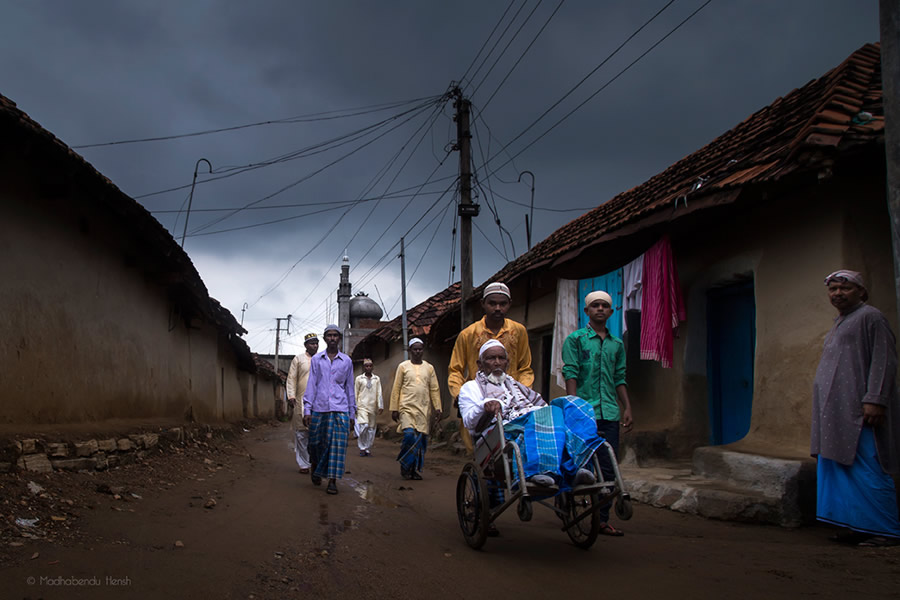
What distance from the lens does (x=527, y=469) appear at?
13.2 feet

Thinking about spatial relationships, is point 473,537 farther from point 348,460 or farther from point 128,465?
point 348,460

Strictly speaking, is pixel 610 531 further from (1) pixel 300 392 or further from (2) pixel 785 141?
(1) pixel 300 392

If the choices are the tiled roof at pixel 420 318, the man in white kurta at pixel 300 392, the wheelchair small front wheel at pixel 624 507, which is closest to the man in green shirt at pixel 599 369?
the wheelchair small front wheel at pixel 624 507

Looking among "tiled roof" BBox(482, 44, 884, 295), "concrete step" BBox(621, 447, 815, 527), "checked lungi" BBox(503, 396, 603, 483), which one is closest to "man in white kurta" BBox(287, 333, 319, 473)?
"tiled roof" BBox(482, 44, 884, 295)

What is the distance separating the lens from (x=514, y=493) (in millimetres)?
4008

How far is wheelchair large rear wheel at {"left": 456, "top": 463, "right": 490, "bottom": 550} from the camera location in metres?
4.30

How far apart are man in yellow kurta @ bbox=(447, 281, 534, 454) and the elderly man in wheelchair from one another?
494 millimetres

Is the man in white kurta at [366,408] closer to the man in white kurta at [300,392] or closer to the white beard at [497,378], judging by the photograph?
the man in white kurta at [300,392]

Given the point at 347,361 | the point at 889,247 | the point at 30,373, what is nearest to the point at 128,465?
the point at 30,373

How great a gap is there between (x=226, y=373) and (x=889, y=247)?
16.8 m

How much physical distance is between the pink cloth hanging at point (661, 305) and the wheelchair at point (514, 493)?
126 inches

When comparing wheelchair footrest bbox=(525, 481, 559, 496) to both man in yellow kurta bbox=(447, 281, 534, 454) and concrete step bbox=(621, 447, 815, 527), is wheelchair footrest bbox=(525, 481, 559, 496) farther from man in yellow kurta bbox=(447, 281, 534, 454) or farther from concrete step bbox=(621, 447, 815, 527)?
concrete step bbox=(621, 447, 815, 527)

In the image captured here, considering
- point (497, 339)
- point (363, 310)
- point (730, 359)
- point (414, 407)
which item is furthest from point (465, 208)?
point (363, 310)

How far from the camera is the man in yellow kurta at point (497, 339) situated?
17.7 feet
